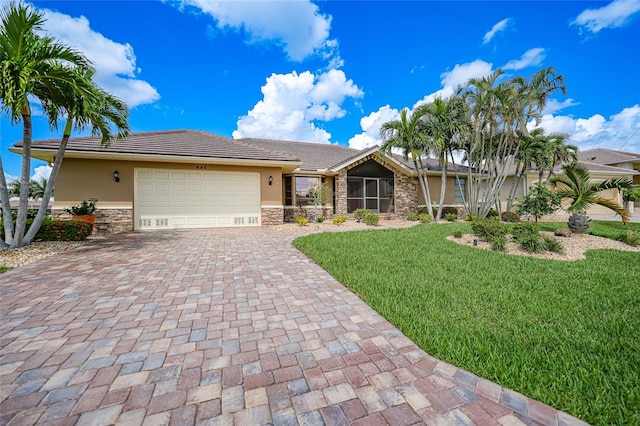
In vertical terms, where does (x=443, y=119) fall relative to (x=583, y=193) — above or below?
above

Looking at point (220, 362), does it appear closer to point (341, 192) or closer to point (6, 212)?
point (6, 212)

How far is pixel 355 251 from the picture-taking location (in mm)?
6469

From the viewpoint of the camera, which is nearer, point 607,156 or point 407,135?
point 407,135

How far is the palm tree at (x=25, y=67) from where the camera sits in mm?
5262

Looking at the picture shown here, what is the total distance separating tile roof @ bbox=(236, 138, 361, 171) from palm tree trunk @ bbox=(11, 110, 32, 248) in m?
10.7

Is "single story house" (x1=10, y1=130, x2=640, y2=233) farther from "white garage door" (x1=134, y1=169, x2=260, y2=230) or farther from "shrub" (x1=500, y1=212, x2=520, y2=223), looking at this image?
"shrub" (x1=500, y1=212, x2=520, y2=223)

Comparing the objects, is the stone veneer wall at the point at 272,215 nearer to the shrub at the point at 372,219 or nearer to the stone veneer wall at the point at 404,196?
the shrub at the point at 372,219

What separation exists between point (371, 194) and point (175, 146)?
36.5ft

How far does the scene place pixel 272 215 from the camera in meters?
12.4

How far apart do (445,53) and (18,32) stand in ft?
48.3

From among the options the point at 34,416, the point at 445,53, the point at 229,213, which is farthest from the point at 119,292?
the point at 445,53

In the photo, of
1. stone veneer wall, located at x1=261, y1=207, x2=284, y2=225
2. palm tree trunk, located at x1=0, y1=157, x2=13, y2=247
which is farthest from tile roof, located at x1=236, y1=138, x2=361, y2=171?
palm tree trunk, located at x1=0, y1=157, x2=13, y2=247

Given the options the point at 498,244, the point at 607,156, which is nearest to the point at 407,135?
the point at 498,244

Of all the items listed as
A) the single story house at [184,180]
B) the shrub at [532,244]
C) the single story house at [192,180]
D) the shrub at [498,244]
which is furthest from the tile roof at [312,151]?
the shrub at [532,244]
